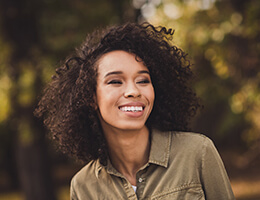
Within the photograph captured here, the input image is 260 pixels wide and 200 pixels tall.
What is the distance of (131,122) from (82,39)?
4098mm

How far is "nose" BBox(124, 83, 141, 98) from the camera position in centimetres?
213

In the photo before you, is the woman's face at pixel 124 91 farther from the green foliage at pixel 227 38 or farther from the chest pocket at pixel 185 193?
the green foliage at pixel 227 38

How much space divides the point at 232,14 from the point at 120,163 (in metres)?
3.60

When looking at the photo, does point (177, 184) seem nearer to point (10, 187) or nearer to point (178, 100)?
point (178, 100)

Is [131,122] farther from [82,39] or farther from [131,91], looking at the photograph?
[82,39]

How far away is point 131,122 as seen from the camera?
214 cm

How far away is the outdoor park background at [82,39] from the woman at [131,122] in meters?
1.96

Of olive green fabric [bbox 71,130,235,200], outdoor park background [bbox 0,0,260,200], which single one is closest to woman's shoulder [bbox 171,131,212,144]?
olive green fabric [bbox 71,130,235,200]

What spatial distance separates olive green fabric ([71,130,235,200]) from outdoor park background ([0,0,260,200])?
6.96 ft

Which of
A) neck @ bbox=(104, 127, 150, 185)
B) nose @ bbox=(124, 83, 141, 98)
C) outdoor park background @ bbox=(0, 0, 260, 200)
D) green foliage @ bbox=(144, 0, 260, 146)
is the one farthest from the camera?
outdoor park background @ bbox=(0, 0, 260, 200)

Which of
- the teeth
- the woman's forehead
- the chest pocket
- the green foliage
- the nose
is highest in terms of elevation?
the green foliage

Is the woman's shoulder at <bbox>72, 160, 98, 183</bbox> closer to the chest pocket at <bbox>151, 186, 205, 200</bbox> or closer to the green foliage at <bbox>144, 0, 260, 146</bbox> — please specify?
the chest pocket at <bbox>151, 186, 205, 200</bbox>

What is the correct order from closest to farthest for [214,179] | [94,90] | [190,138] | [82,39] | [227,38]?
[214,179]
[190,138]
[94,90]
[227,38]
[82,39]

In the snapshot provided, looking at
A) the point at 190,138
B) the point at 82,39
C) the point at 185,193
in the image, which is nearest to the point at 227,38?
the point at 82,39
